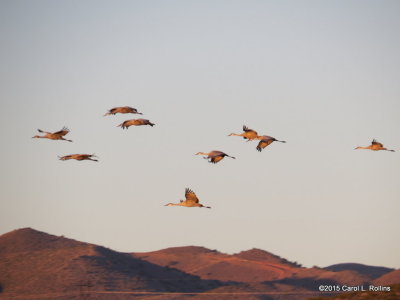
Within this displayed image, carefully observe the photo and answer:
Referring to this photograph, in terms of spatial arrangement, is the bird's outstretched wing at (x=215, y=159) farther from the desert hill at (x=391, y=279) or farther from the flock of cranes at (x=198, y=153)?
the desert hill at (x=391, y=279)

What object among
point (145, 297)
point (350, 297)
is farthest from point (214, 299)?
point (350, 297)

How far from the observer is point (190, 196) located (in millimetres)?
62344

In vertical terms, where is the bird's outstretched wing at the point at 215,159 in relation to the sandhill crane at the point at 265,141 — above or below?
below

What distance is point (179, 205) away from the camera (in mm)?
65750

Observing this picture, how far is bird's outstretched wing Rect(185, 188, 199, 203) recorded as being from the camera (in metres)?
62.2

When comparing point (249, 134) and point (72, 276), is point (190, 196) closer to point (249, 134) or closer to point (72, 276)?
point (249, 134)

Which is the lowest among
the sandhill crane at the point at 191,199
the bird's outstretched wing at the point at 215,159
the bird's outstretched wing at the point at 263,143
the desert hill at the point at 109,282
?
the sandhill crane at the point at 191,199

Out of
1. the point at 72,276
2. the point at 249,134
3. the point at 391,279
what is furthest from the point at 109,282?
the point at 249,134

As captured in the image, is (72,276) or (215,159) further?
(72,276)

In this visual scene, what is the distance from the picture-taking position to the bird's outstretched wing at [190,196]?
6225cm

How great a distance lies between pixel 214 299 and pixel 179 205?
10157 cm

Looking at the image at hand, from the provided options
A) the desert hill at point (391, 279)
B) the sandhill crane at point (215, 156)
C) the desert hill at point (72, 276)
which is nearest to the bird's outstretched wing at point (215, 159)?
the sandhill crane at point (215, 156)

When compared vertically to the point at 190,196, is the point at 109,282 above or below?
above

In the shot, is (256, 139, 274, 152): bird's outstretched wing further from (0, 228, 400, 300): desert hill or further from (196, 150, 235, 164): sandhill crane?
(0, 228, 400, 300): desert hill
